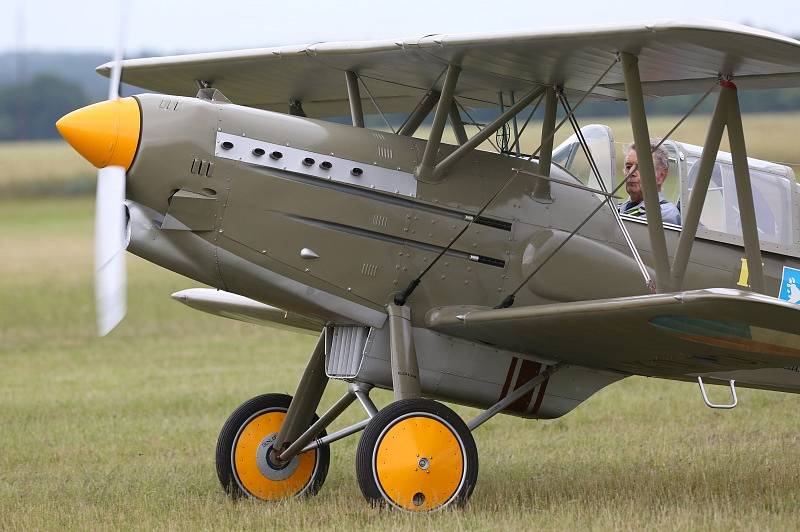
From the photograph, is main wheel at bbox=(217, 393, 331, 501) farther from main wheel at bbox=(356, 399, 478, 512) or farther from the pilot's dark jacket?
the pilot's dark jacket

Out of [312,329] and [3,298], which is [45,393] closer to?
[312,329]

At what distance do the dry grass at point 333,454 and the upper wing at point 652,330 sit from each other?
33.6 inches

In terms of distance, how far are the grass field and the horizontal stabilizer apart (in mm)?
1178

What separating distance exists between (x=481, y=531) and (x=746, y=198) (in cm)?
268

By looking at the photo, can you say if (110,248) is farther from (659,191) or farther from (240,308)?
(659,191)

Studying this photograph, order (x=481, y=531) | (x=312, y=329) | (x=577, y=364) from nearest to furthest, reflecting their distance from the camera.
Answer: (x=481, y=531) → (x=577, y=364) → (x=312, y=329)

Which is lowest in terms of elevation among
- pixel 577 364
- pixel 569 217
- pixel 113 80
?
pixel 577 364

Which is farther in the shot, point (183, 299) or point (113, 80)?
point (183, 299)

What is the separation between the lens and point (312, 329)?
29.9ft

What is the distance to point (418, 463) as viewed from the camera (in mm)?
7117

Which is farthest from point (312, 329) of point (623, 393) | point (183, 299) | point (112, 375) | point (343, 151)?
point (112, 375)

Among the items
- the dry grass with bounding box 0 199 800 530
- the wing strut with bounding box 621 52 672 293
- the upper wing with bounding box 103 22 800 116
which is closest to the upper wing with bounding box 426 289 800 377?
the wing strut with bounding box 621 52 672 293

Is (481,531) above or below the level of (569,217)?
below

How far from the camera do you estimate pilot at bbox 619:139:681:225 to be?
8.48 meters
